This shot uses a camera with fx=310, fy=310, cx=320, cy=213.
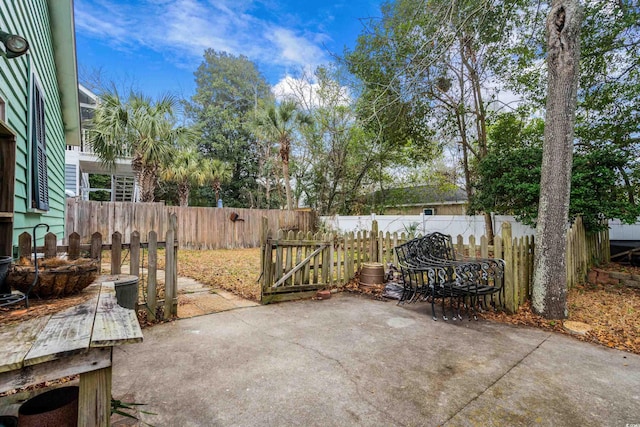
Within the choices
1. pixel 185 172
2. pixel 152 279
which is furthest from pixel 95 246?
pixel 185 172

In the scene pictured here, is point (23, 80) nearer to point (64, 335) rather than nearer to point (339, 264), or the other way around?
point (64, 335)

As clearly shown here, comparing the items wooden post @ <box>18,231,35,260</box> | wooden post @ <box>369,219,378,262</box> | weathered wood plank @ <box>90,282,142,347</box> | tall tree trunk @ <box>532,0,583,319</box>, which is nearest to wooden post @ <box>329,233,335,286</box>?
wooden post @ <box>369,219,378,262</box>

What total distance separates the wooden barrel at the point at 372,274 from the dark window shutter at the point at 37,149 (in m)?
4.75

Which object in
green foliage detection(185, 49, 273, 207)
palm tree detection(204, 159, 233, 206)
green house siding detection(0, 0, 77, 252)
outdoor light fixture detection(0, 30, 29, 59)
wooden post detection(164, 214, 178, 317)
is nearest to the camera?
outdoor light fixture detection(0, 30, 29, 59)

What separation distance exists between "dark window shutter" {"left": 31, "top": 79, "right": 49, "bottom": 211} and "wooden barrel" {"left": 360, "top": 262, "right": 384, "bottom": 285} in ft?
15.6

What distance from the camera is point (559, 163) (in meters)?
3.94

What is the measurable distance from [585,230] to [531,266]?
2.63m

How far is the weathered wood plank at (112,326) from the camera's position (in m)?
1.12

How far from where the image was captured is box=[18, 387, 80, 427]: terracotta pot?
1.22 metres

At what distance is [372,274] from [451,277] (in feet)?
5.66

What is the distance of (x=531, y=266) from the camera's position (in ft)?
14.7

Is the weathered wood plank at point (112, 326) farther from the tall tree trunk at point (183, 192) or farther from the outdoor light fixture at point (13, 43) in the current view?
the tall tree trunk at point (183, 192)

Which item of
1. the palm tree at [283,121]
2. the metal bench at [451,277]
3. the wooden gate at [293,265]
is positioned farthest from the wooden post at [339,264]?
the palm tree at [283,121]

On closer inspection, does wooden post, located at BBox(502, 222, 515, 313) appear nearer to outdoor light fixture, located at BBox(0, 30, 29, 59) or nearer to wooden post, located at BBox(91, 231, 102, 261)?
wooden post, located at BBox(91, 231, 102, 261)
